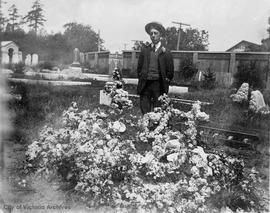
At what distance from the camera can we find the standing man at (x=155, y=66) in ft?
16.6

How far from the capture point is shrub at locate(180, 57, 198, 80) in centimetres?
1822

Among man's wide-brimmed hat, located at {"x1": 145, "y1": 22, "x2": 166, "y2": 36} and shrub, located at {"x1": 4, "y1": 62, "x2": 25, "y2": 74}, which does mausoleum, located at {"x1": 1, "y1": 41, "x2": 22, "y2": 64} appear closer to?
shrub, located at {"x1": 4, "y1": 62, "x2": 25, "y2": 74}

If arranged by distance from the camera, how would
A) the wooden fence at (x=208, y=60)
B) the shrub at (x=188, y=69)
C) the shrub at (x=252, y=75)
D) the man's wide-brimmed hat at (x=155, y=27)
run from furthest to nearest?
1. the shrub at (x=188, y=69)
2. the wooden fence at (x=208, y=60)
3. the shrub at (x=252, y=75)
4. the man's wide-brimmed hat at (x=155, y=27)

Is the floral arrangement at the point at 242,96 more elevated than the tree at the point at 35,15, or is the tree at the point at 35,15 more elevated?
the tree at the point at 35,15

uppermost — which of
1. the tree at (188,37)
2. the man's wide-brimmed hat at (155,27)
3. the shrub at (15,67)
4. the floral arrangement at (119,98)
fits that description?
the tree at (188,37)

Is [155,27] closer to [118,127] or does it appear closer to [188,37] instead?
[118,127]

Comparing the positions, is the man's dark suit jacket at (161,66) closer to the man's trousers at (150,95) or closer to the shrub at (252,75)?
the man's trousers at (150,95)

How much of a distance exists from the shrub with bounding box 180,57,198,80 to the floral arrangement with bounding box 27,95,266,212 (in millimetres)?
14064

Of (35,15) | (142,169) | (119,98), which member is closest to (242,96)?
(119,98)

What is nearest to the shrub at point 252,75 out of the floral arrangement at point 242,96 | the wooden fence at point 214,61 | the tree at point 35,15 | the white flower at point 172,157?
the wooden fence at point 214,61

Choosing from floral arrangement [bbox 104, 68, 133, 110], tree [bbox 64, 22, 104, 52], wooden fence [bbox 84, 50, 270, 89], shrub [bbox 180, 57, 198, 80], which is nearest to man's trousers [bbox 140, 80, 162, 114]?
floral arrangement [bbox 104, 68, 133, 110]

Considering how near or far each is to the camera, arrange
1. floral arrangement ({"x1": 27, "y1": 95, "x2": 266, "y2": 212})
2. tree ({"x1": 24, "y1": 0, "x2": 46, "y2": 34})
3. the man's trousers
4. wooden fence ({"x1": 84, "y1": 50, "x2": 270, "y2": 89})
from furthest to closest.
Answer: wooden fence ({"x1": 84, "y1": 50, "x2": 270, "y2": 89})
the man's trousers
tree ({"x1": 24, "y1": 0, "x2": 46, "y2": 34})
floral arrangement ({"x1": 27, "y1": 95, "x2": 266, "y2": 212})

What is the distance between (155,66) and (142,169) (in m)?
1.93

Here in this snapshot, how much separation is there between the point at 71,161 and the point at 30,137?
1.16 meters
